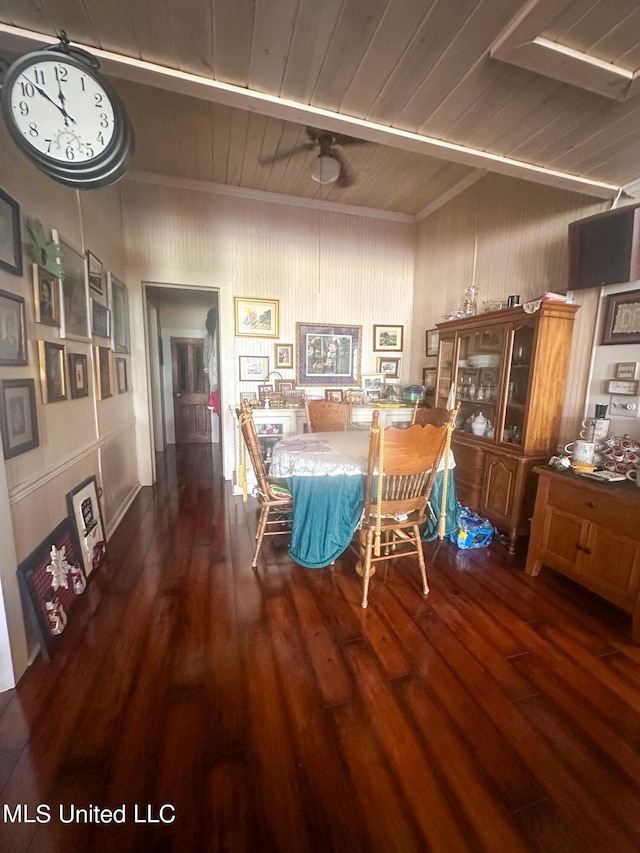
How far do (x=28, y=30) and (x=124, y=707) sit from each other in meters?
2.54

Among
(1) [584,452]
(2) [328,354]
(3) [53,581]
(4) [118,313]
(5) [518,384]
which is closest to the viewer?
(3) [53,581]

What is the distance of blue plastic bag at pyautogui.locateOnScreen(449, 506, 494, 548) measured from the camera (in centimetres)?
262

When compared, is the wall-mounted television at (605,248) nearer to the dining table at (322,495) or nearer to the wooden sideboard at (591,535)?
the wooden sideboard at (591,535)

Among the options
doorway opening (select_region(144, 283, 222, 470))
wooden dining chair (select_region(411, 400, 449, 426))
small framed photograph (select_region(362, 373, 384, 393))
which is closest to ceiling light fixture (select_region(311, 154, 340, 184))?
wooden dining chair (select_region(411, 400, 449, 426))

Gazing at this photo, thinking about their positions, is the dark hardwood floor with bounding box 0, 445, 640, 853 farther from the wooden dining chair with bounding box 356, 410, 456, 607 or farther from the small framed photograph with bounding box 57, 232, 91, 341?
the small framed photograph with bounding box 57, 232, 91, 341

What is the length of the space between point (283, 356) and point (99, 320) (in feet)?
6.19

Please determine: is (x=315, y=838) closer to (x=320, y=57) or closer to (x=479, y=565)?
(x=479, y=565)

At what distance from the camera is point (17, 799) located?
41.8 inches

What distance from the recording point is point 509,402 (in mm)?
2756

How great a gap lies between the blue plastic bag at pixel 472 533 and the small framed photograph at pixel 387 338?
2.40m

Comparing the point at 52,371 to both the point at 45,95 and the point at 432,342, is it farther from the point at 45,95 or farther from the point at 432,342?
the point at 432,342

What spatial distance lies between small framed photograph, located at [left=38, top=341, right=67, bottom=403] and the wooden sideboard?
9.38 ft

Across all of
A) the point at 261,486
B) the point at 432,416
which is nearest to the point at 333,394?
the point at 432,416

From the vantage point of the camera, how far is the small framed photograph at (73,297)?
2.01 meters
